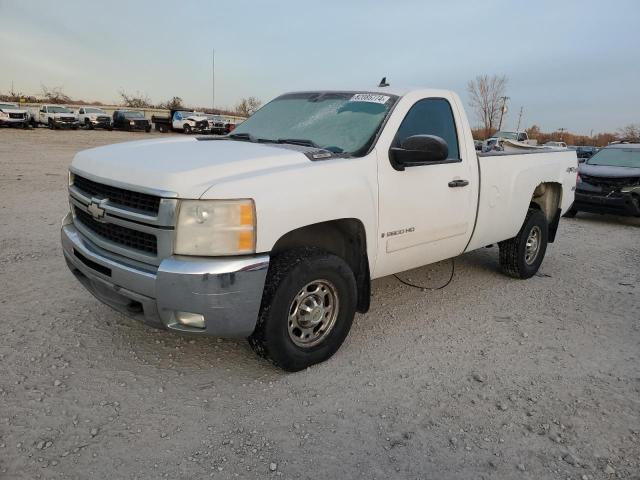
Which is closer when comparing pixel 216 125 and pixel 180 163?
pixel 180 163

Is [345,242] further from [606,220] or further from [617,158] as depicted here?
[617,158]

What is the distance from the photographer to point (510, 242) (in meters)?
5.29

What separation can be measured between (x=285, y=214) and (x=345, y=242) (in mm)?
753

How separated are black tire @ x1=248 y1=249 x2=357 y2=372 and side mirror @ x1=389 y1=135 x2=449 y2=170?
2.84ft

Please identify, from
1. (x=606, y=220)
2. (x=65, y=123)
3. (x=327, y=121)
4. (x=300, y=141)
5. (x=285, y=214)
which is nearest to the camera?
(x=285, y=214)

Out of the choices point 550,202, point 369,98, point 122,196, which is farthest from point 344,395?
point 550,202

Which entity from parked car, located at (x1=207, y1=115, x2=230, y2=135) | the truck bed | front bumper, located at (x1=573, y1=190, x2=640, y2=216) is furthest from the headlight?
parked car, located at (x1=207, y1=115, x2=230, y2=135)

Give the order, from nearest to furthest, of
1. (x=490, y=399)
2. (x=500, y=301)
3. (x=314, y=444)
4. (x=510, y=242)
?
(x=314, y=444)
(x=490, y=399)
(x=500, y=301)
(x=510, y=242)

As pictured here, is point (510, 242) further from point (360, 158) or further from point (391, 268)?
point (360, 158)

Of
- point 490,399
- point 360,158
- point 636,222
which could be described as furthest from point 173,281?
point 636,222

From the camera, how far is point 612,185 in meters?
9.59

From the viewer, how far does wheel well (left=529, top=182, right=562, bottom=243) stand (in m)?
5.66

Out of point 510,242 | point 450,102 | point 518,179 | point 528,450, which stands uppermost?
point 450,102

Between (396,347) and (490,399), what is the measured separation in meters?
0.83
